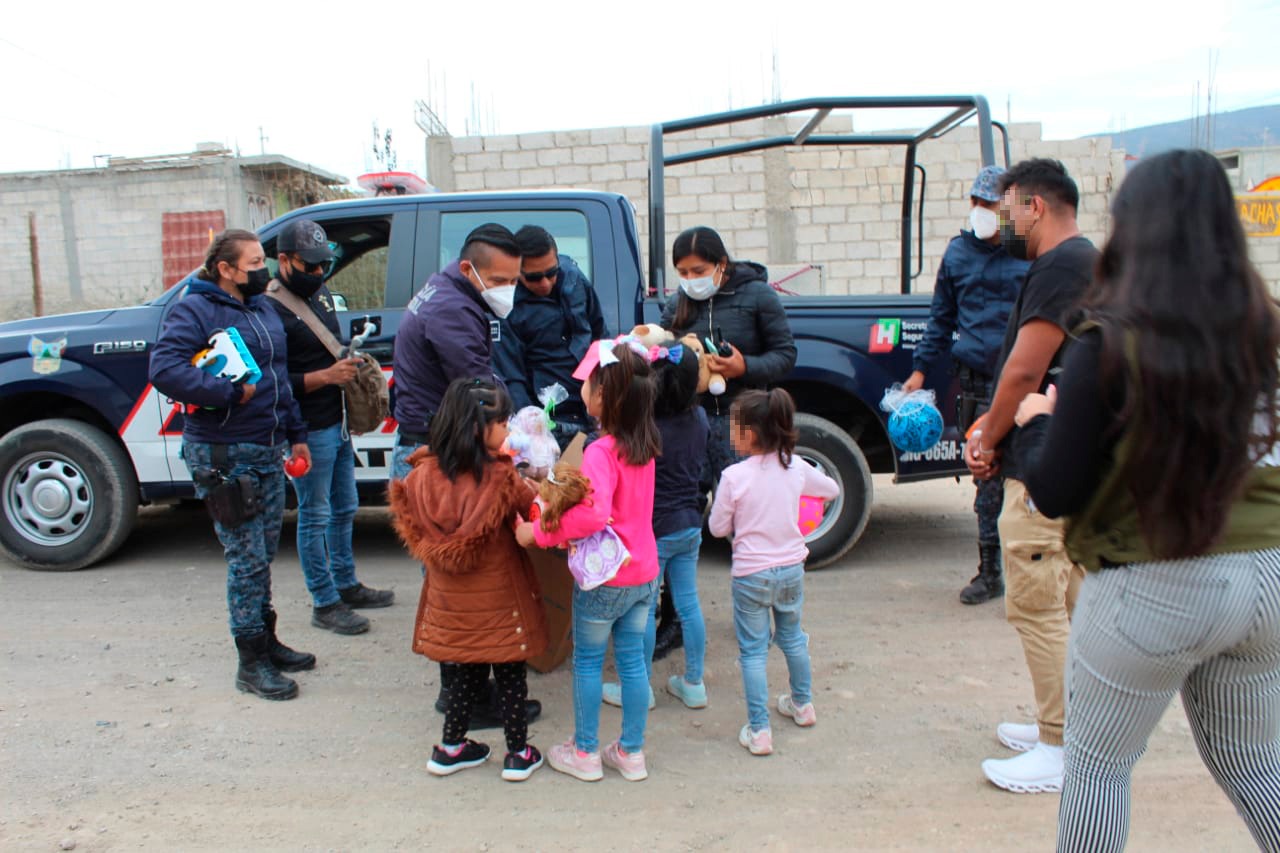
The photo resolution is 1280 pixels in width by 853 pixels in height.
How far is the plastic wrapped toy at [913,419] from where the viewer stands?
4.52m

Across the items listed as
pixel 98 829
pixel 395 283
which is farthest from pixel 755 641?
pixel 395 283

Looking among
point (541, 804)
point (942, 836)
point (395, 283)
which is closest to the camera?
point (942, 836)

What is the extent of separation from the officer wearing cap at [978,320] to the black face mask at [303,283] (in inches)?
107

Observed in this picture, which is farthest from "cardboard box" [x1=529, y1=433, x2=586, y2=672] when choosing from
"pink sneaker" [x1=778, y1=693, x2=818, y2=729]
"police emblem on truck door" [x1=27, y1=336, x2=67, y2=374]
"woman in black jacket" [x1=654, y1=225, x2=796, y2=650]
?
"police emblem on truck door" [x1=27, y1=336, x2=67, y2=374]

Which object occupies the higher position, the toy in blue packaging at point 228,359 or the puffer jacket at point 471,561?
the toy in blue packaging at point 228,359

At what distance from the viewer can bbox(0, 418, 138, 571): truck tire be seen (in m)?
5.12

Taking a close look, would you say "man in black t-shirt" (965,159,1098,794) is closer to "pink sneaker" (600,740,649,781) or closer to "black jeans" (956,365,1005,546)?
"black jeans" (956,365,1005,546)

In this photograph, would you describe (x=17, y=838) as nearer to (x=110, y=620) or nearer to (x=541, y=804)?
(x=541, y=804)

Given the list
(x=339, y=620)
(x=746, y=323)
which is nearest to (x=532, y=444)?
(x=746, y=323)

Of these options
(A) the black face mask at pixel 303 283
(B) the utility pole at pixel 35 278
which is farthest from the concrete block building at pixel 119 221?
(A) the black face mask at pixel 303 283

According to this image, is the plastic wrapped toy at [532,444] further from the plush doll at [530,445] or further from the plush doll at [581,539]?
the plush doll at [581,539]

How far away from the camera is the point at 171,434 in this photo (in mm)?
5105

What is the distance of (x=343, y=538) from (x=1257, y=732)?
3.73 meters

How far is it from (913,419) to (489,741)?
243 cm
